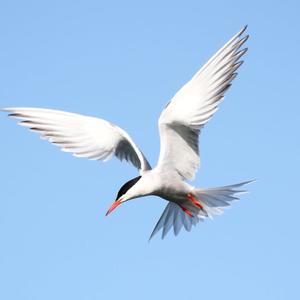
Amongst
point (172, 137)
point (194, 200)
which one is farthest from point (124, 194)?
point (194, 200)

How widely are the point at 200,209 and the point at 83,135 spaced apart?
2028 mm

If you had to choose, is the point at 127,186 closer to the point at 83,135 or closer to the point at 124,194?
the point at 124,194

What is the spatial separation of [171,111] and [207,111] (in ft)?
1.54

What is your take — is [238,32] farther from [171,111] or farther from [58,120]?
[58,120]

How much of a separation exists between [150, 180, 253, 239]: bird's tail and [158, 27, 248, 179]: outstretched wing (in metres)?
0.81

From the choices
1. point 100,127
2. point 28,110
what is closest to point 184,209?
point 100,127

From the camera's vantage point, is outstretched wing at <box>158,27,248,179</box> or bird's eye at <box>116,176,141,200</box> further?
bird's eye at <box>116,176,141,200</box>

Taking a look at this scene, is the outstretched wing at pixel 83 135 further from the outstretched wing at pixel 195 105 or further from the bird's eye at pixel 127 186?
the outstretched wing at pixel 195 105

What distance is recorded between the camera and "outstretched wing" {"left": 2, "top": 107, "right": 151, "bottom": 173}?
33.1 ft

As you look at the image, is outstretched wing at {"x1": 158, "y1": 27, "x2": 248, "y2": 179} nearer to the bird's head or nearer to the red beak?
the bird's head

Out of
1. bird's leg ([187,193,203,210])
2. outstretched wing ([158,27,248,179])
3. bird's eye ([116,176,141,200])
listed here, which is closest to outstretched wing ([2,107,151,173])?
bird's eye ([116,176,141,200])

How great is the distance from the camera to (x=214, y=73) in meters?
9.97

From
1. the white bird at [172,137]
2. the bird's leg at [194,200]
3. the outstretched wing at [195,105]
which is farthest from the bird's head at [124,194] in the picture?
the bird's leg at [194,200]

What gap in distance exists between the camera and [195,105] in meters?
10.1
